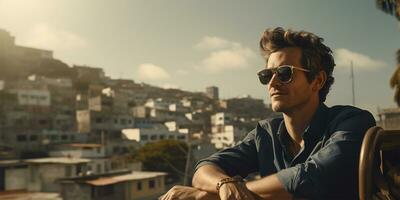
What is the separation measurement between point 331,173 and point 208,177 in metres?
0.93

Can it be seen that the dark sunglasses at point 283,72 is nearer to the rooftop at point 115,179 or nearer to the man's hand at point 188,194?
the man's hand at point 188,194

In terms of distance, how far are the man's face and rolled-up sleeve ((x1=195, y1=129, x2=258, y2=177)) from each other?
55 cm

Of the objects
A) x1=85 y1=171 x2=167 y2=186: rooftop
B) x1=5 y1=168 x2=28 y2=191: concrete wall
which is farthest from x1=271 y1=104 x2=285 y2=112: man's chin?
x1=5 y1=168 x2=28 y2=191: concrete wall

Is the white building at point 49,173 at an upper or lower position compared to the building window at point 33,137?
lower

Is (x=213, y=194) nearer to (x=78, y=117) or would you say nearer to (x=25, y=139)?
(x=25, y=139)

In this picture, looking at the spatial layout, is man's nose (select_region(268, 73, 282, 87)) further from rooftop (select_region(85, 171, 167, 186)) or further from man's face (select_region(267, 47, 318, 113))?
rooftop (select_region(85, 171, 167, 186))

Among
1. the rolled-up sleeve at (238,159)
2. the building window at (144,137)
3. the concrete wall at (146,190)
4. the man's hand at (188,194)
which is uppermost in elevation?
the rolled-up sleeve at (238,159)

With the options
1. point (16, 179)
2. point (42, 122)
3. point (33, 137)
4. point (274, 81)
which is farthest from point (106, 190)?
point (42, 122)

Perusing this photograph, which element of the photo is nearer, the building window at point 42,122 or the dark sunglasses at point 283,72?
the dark sunglasses at point 283,72

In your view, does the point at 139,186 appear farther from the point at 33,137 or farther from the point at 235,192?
the point at 235,192

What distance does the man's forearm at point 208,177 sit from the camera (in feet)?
9.05

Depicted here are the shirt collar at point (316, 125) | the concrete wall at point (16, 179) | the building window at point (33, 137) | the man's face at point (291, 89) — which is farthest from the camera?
the building window at point (33, 137)

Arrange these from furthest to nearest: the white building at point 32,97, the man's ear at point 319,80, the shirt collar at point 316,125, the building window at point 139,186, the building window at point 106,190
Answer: the white building at point 32,97 → the building window at point 139,186 → the building window at point 106,190 → the man's ear at point 319,80 → the shirt collar at point 316,125

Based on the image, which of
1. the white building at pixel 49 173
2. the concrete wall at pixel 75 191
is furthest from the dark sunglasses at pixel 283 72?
the white building at pixel 49 173
